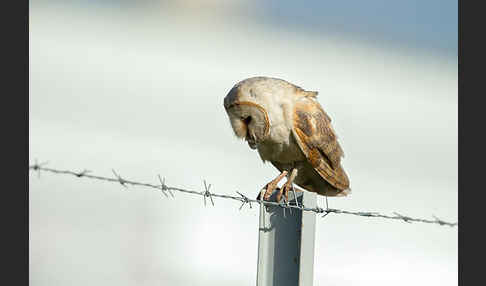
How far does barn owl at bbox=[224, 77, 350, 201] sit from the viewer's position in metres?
3.96

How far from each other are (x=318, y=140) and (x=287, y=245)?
116 centimetres

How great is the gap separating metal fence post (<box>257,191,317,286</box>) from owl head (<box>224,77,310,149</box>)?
77 centimetres

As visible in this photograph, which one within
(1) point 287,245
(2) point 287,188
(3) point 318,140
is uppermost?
(3) point 318,140

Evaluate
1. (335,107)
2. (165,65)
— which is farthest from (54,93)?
(335,107)

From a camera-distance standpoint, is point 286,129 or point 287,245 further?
point 286,129

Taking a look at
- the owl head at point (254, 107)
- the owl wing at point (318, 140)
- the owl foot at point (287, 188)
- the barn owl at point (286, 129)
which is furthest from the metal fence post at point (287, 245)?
the owl wing at point (318, 140)

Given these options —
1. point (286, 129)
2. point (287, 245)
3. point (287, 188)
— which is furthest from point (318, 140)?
point (287, 245)

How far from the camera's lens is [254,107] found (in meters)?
3.92

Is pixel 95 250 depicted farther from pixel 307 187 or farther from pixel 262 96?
pixel 262 96

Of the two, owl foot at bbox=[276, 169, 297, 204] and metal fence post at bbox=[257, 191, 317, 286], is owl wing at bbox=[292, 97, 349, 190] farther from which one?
metal fence post at bbox=[257, 191, 317, 286]

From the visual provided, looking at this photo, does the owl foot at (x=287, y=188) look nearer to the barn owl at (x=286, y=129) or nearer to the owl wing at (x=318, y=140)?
the barn owl at (x=286, y=129)

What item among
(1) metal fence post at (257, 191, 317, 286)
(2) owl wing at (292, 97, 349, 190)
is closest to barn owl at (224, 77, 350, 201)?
(2) owl wing at (292, 97, 349, 190)

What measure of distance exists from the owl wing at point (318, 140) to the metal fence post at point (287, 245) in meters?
0.91

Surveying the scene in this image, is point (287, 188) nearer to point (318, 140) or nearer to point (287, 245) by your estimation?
point (318, 140)
